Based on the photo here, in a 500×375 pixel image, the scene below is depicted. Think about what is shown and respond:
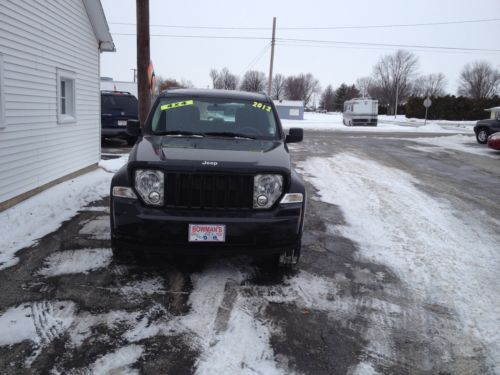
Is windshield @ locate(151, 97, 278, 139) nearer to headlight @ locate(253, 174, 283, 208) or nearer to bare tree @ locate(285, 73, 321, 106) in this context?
headlight @ locate(253, 174, 283, 208)

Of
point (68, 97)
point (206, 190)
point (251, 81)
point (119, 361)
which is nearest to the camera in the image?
point (119, 361)

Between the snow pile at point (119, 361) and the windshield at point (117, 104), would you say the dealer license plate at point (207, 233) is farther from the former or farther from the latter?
the windshield at point (117, 104)

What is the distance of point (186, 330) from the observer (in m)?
3.34

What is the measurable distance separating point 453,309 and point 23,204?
6.15 m

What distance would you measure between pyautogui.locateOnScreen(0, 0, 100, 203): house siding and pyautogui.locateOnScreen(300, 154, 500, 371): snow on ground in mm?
5104

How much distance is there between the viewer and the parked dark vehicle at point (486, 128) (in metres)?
20.6

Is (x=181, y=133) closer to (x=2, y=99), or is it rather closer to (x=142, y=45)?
(x=2, y=99)

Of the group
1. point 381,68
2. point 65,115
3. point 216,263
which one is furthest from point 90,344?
point 381,68

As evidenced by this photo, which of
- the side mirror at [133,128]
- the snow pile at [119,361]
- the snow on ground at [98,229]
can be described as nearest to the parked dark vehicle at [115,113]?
the snow on ground at [98,229]

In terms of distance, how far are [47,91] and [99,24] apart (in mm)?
3197

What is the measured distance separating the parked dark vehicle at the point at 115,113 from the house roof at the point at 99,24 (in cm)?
460

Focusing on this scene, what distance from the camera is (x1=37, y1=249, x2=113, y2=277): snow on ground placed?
441cm

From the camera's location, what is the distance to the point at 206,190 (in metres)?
3.93

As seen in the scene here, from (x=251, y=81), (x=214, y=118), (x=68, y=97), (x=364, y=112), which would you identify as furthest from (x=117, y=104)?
(x=251, y=81)
